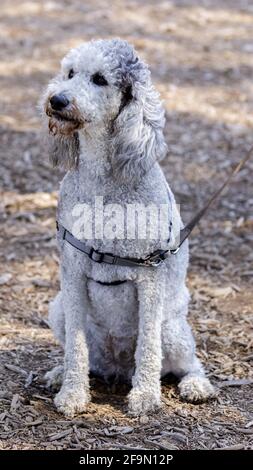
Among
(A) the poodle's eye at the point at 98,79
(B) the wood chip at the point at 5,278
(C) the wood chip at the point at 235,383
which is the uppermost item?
(A) the poodle's eye at the point at 98,79

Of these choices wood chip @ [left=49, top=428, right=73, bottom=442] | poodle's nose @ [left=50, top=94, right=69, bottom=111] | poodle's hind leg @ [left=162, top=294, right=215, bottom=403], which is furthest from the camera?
poodle's hind leg @ [left=162, top=294, right=215, bottom=403]

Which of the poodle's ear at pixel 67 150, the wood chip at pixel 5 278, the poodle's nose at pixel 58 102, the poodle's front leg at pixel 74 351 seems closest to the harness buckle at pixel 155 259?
the poodle's front leg at pixel 74 351

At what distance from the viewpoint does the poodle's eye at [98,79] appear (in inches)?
142

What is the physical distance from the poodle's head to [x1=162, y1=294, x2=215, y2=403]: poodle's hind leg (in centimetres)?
82

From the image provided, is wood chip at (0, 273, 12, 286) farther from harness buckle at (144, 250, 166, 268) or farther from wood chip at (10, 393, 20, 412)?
harness buckle at (144, 250, 166, 268)

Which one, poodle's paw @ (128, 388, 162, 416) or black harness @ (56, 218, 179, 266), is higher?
black harness @ (56, 218, 179, 266)

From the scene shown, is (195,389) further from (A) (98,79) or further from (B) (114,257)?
(A) (98,79)

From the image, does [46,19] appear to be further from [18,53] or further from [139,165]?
[139,165]

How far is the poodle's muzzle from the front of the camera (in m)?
3.53

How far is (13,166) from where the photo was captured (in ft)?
23.2

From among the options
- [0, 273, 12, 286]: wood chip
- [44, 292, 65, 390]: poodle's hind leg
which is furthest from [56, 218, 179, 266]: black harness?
[0, 273, 12, 286]: wood chip

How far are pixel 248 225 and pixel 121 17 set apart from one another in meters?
5.26

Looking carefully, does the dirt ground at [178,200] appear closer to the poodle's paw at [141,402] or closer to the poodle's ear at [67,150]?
the poodle's paw at [141,402]
